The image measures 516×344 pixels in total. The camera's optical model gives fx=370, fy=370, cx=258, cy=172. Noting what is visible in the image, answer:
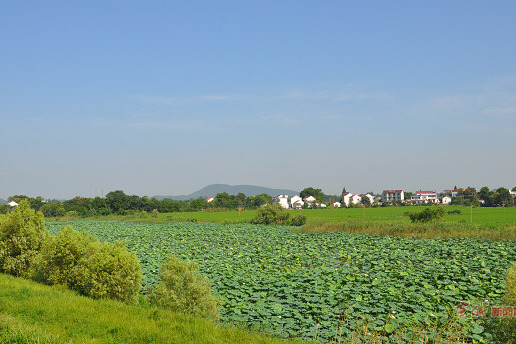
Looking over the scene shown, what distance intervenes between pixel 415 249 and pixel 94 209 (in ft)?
198

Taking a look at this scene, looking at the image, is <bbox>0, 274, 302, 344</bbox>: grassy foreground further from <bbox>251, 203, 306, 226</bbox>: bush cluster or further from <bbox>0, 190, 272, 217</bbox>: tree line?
<bbox>0, 190, 272, 217</bbox>: tree line

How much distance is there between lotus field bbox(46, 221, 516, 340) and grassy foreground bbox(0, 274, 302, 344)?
1.91 meters

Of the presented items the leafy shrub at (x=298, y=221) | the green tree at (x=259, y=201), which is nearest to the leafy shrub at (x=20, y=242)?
the leafy shrub at (x=298, y=221)

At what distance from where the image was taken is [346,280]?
36.4ft

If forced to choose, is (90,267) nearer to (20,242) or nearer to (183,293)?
(183,293)

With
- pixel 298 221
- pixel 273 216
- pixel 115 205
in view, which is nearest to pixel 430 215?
pixel 298 221

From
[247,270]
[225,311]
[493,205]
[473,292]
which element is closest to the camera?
[225,311]

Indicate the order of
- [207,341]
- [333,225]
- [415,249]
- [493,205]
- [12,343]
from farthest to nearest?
[493,205] → [333,225] → [415,249] → [207,341] → [12,343]

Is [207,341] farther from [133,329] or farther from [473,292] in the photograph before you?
[473,292]

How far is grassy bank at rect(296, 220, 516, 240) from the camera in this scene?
20.1 meters

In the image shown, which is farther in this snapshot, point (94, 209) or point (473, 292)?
point (94, 209)

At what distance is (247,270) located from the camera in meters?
12.9

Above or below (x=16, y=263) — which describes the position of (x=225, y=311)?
below

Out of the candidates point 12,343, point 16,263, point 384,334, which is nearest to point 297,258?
point 384,334
